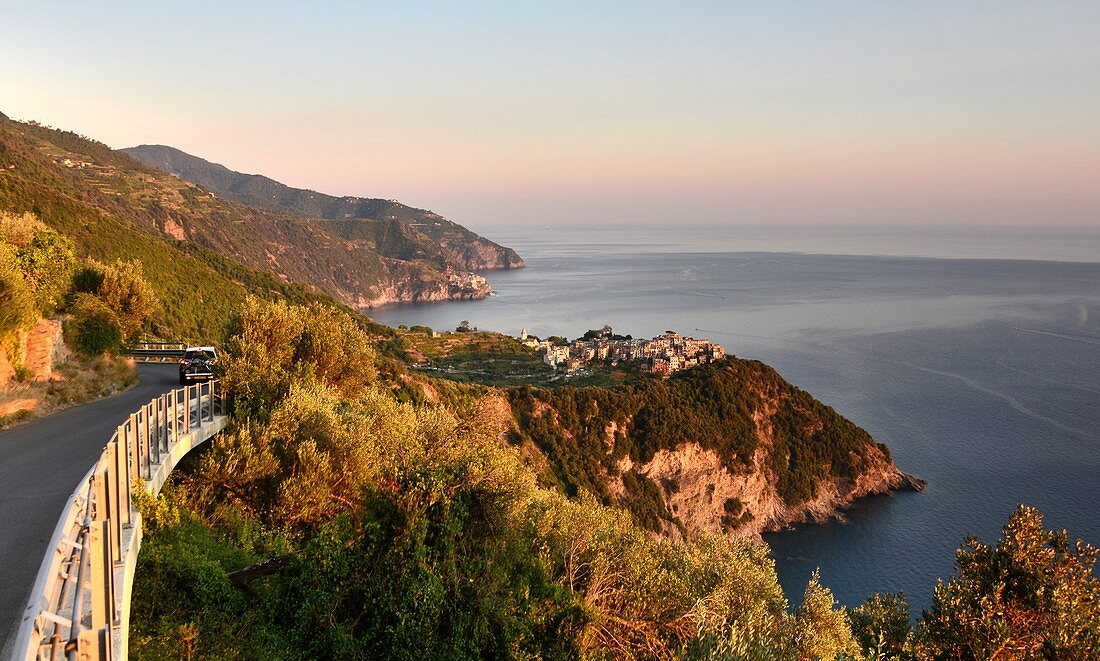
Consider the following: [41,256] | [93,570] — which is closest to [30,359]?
[41,256]

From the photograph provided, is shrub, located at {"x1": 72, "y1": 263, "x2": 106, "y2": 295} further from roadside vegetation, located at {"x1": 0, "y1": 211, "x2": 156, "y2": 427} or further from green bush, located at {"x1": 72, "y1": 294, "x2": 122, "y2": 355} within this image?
green bush, located at {"x1": 72, "y1": 294, "x2": 122, "y2": 355}

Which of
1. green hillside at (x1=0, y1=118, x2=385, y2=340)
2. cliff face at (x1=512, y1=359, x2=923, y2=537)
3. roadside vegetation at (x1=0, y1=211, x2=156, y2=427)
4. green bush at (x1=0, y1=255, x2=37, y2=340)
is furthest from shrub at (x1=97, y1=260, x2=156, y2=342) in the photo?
cliff face at (x1=512, y1=359, x2=923, y2=537)

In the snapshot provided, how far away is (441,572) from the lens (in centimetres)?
1155

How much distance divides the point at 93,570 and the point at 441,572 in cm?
756

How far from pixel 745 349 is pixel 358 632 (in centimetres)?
11428

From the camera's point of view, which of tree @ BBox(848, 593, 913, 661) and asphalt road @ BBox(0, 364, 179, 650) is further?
tree @ BBox(848, 593, 913, 661)

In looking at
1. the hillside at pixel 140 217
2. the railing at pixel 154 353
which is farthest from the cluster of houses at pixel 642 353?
the railing at pixel 154 353

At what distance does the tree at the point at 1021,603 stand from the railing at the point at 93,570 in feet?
58.3

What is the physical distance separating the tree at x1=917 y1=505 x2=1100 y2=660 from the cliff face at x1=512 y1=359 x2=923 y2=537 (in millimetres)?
42212

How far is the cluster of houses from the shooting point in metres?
83.1

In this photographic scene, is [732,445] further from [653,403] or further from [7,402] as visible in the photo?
[7,402]

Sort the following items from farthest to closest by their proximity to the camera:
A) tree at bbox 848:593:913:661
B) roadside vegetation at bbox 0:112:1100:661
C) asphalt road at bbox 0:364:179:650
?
tree at bbox 848:593:913:661
roadside vegetation at bbox 0:112:1100:661
asphalt road at bbox 0:364:179:650

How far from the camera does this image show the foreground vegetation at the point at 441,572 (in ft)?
33.5

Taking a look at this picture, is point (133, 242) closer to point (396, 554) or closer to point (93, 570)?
point (396, 554)
